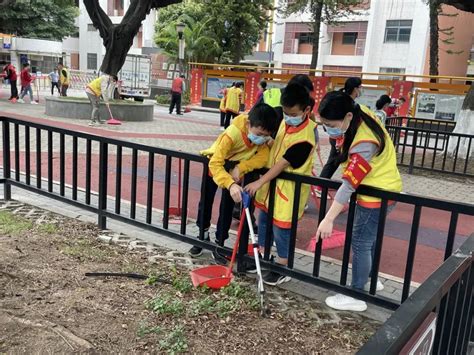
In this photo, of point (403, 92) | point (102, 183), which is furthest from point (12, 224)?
point (403, 92)

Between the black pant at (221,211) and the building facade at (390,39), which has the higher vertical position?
the building facade at (390,39)

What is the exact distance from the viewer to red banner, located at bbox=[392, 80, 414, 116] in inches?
749

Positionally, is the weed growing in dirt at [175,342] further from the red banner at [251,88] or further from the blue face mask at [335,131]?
the red banner at [251,88]

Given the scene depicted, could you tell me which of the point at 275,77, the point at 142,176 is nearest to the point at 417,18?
the point at 275,77

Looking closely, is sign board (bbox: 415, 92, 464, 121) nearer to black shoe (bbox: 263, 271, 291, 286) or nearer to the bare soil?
black shoe (bbox: 263, 271, 291, 286)

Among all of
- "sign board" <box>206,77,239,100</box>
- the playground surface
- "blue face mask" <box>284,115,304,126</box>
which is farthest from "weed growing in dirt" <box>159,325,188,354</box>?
"sign board" <box>206,77,239,100</box>

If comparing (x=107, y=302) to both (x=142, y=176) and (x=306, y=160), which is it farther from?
(x=142, y=176)

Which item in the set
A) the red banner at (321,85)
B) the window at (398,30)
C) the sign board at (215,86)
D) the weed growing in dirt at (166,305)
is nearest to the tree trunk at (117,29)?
the red banner at (321,85)

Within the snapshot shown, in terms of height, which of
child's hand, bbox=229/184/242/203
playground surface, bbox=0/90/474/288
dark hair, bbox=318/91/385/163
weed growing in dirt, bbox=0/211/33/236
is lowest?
playground surface, bbox=0/90/474/288

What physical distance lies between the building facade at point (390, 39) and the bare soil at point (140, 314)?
31.3 meters

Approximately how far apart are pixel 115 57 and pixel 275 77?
8.39 metres

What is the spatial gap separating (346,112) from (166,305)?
178 centimetres

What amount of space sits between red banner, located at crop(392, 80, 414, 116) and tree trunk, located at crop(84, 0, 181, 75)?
9.22 metres

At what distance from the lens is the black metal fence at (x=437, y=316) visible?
1.22m
